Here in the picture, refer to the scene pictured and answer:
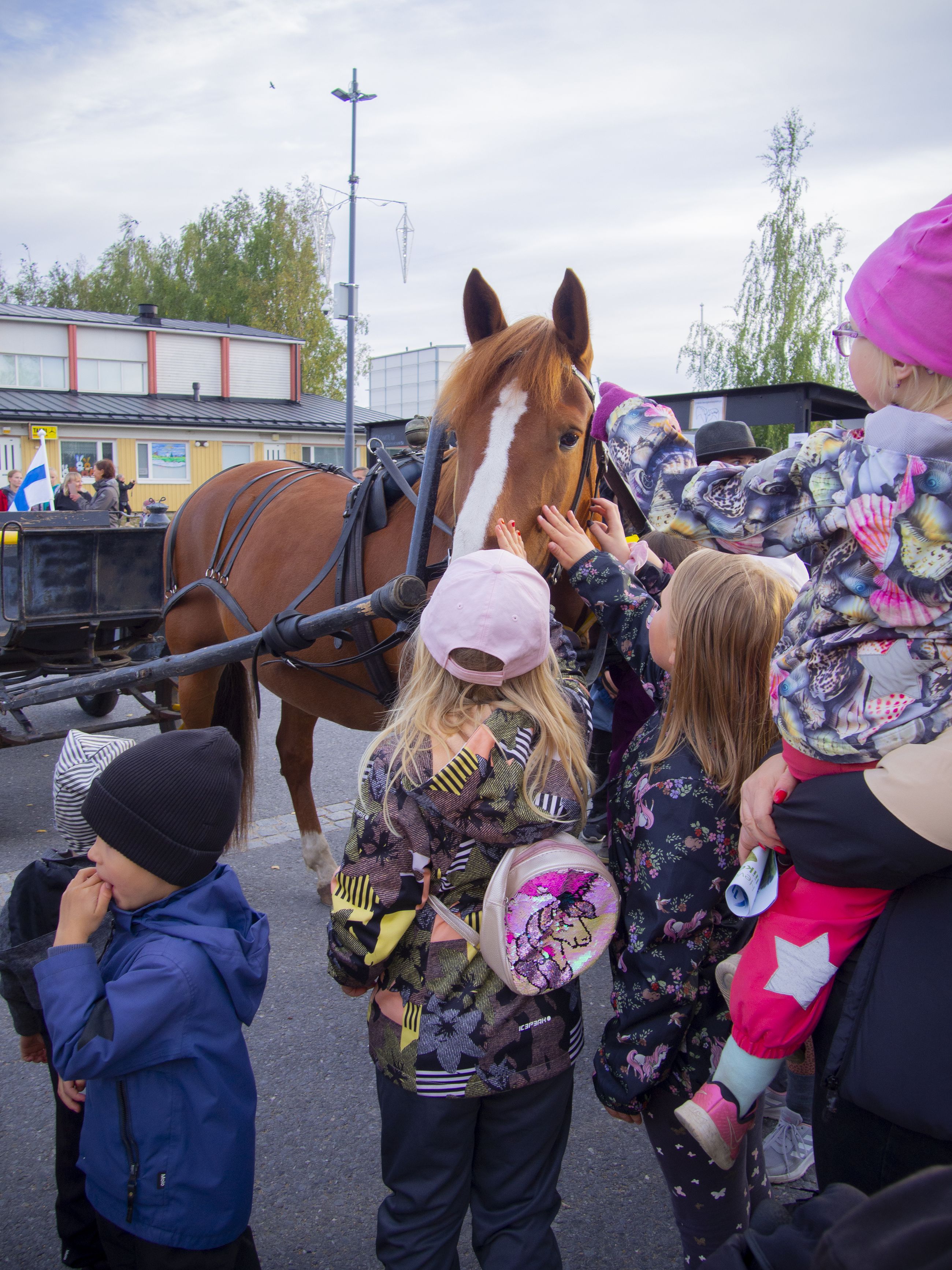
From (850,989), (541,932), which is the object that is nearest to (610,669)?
(541,932)

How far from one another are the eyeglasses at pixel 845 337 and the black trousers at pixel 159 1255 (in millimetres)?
1837

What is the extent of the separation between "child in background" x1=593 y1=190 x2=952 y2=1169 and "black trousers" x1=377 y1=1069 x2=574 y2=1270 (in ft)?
1.13

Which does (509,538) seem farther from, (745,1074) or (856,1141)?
(856,1141)

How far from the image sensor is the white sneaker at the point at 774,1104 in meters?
2.40

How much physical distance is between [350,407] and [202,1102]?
49.6 ft

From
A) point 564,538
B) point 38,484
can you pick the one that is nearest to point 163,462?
point 38,484

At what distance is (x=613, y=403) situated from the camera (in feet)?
5.53

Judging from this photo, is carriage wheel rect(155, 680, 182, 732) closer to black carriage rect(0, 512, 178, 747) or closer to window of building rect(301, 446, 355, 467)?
black carriage rect(0, 512, 178, 747)

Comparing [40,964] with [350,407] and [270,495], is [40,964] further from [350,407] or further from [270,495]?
[350,407]

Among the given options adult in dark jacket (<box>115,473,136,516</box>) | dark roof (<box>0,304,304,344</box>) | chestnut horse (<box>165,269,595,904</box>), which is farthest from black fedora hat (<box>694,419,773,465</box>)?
dark roof (<box>0,304,304,344</box>)

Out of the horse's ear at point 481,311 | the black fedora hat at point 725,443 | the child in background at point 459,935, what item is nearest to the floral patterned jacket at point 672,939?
the child in background at point 459,935

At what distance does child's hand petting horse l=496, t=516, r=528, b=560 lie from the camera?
74.1 inches

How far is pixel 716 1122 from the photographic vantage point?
130 centimetres

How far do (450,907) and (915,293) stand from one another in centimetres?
117
